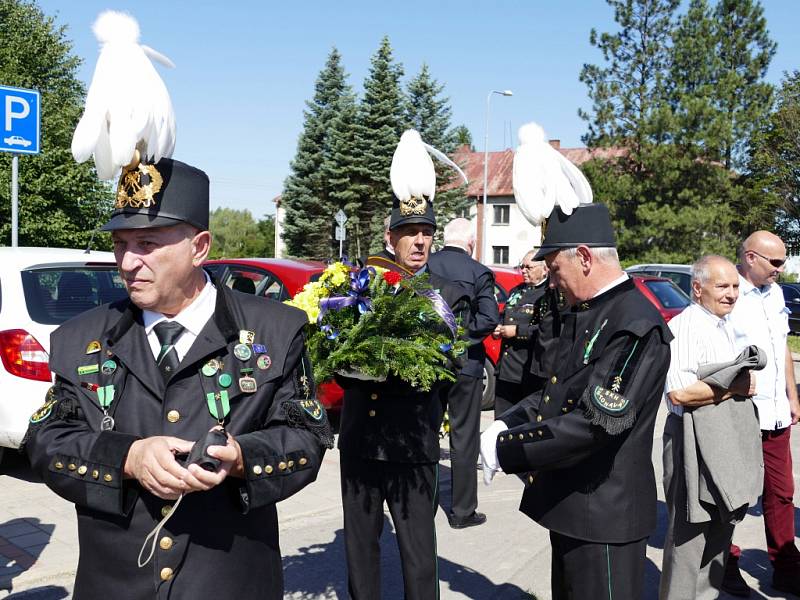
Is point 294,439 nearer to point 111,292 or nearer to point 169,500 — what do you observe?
point 169,500

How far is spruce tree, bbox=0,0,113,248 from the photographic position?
71.9ft

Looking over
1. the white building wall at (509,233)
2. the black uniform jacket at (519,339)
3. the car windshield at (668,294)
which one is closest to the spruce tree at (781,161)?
the white building wall at (509,233)

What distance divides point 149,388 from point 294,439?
439 mm

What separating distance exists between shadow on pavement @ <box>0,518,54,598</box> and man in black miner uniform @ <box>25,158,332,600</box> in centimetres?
271

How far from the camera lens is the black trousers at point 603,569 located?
2996mm

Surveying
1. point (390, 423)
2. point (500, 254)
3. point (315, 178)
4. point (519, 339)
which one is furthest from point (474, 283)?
point (500, 254)

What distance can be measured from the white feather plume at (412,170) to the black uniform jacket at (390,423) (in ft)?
3.73

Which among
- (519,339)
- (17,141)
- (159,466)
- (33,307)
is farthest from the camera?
(17,141)

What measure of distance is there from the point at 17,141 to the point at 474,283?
4.74m

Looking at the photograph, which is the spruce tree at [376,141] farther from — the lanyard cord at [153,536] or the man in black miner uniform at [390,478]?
the lanyard cord at [153,536]

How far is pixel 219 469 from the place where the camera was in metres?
2.03

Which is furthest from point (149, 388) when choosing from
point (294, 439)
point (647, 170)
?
point (647, 170)

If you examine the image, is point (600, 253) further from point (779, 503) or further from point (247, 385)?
point (779, 503)

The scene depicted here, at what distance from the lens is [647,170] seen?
4116 cm
